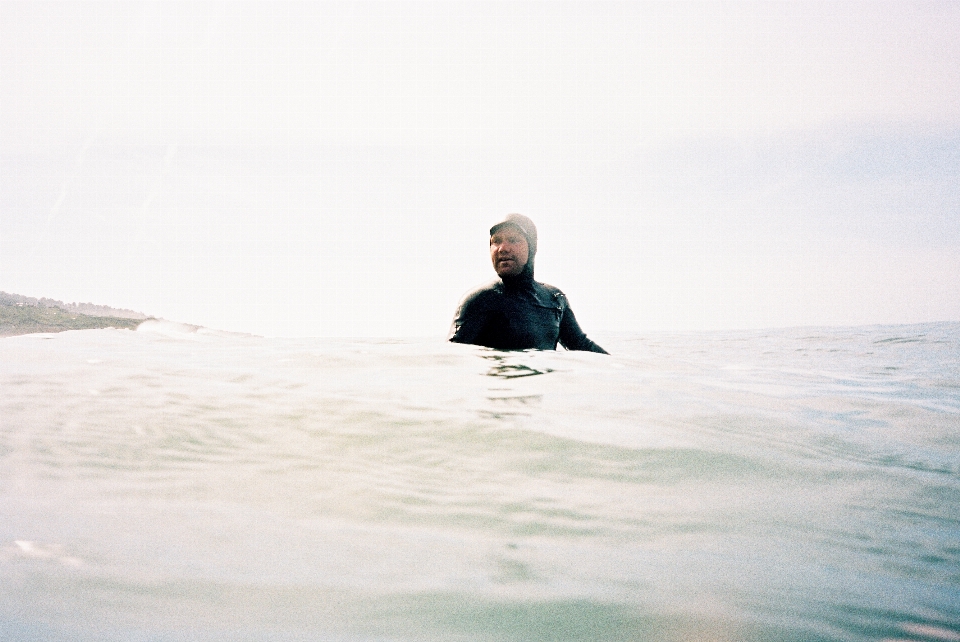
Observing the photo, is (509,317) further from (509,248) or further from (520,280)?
(509,248)

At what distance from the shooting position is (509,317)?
6.30 meters

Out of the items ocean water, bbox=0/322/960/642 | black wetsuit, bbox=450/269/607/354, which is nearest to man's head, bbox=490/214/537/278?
black wetsuit, bbox=450/269/607/354

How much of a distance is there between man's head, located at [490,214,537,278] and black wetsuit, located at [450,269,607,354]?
0.37 feet

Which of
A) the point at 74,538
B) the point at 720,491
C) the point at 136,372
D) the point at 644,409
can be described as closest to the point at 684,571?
the point at 720,491

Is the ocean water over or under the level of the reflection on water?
under

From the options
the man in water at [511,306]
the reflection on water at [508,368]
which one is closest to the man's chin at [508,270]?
the man in water at [511,306]

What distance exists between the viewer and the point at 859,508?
8.13 ft

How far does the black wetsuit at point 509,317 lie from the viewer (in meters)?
6.29

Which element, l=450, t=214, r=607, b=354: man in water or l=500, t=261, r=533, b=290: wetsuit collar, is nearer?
l=450, t=214, r=607, b=354: man in water

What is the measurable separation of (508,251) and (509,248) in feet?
0.11

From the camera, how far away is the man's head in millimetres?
6441

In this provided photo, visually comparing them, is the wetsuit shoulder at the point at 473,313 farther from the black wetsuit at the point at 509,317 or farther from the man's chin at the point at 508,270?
the man's chin at the point at 508,270

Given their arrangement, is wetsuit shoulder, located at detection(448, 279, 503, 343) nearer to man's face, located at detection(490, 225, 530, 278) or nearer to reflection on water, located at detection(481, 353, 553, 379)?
man's face, located at detection(490, 225, 530, 278)

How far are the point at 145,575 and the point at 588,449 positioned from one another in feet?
6.45
